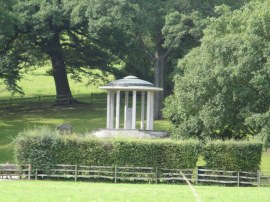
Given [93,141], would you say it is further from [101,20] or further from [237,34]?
[101,20]

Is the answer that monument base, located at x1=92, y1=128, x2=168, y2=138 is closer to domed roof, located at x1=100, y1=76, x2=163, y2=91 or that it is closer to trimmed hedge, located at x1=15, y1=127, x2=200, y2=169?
domed roof, located at x1=100, y1=76, x2=163, y2=91

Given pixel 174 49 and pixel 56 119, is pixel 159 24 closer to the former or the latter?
pixel 174 49

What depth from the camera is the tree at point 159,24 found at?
2576 inches

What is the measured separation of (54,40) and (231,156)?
36399mm

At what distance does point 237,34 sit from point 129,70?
29.4 metres

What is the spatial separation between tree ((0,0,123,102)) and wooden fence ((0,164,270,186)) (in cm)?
2576

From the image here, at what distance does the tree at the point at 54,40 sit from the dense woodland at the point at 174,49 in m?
0.10

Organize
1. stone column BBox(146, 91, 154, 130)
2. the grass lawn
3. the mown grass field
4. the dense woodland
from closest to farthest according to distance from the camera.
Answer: the grass lawn < the dense woodland < stone column BBox(146, 91, 154, 130) < the mown grass field

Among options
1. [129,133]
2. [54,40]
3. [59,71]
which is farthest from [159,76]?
[129,133]

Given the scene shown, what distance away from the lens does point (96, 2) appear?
218 feet

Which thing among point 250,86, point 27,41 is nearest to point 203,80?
point 250,86

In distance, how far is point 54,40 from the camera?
247ft

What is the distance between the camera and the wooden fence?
4266 cm

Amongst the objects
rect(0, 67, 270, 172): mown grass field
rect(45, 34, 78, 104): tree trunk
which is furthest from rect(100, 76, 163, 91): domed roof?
rect(45, 34, 78, 104): tree trunk
